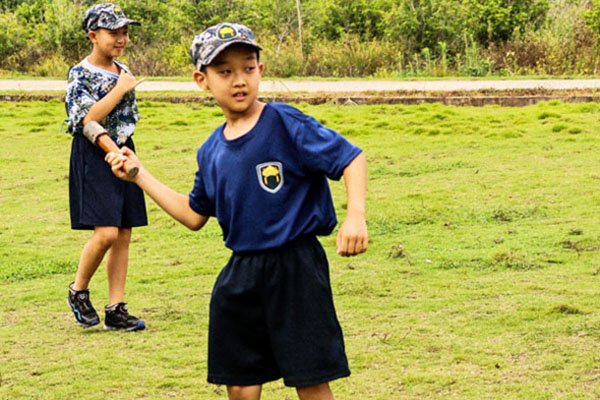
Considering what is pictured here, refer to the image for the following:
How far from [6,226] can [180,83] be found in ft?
36.0

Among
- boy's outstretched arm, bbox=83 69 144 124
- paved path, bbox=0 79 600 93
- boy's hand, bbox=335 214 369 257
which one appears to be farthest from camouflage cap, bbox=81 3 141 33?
paved path, bbox=0 79 600 93

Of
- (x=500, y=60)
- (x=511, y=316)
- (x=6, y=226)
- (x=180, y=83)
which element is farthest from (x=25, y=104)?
(x=511, y=316)

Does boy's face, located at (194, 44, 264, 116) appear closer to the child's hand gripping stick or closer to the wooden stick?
the wooden stick

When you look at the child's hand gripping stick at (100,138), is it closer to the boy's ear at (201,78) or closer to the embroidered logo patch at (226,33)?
the boy's ear at (201,78)

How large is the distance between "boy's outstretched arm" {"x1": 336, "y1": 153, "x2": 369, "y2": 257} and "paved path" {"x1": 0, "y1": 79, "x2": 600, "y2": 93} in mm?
13046

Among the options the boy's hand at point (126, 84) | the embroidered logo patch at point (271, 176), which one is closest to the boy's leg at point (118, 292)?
the boy's hand at point (126, 84)

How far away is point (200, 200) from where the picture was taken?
3764 mm

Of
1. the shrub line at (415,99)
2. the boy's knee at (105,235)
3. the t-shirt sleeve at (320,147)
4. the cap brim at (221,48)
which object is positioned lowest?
the shrub line at (415,99)

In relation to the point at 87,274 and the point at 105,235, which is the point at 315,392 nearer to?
the point at 105,235

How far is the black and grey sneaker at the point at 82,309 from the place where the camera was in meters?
6.15

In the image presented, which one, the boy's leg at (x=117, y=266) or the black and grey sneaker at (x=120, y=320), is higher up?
the boy's leg at (x=117, y=266)

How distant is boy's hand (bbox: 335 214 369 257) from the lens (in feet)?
10.5

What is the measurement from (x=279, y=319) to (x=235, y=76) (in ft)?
2.76

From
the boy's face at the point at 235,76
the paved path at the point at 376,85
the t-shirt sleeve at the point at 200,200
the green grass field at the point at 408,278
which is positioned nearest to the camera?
the boy's face at the point at 235,76
